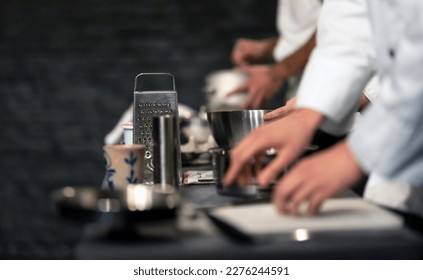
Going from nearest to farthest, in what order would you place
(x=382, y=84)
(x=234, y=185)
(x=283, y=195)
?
(x=283, y=195) → (x=382, y=84) → (x=234, y=185)

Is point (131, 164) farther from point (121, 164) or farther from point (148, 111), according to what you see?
point (148, 111)

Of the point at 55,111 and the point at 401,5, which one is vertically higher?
the point at 55,111

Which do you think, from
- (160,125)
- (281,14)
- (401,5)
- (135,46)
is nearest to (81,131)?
(135,46)

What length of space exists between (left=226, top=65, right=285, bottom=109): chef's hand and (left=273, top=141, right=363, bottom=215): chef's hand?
232 centimetres

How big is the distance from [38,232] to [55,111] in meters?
0.81

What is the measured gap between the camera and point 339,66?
1.37m

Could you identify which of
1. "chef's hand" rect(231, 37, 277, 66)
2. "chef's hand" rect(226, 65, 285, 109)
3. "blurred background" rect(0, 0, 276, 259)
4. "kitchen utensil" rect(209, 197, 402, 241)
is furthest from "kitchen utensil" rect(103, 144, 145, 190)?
"blurred background" rect(0, 0, 276, 259)

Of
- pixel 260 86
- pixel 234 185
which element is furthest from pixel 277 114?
pixel 260 86

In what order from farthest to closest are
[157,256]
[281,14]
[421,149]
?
[281,14] < [421,149] < [157,256]

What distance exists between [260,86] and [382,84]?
2.28 m

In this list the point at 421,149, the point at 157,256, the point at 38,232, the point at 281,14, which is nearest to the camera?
the point at 157,256
